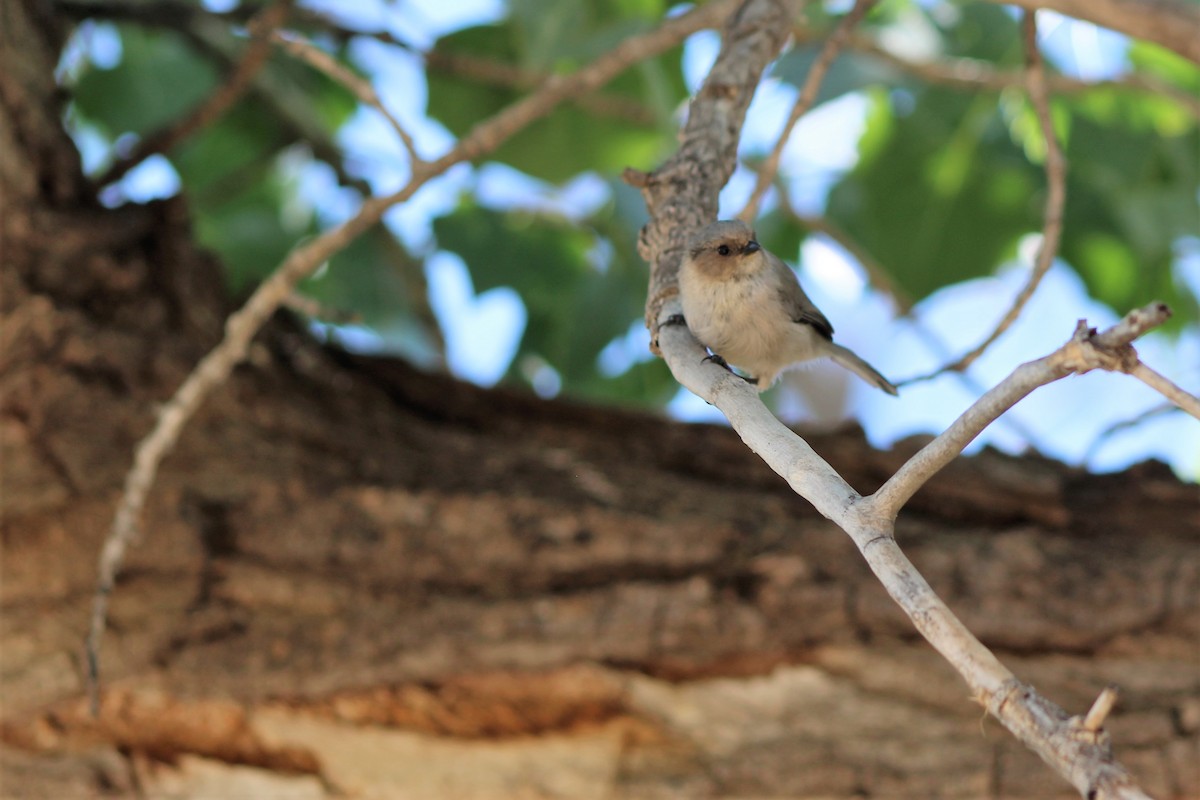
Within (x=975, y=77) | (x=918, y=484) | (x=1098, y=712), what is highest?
(x=975, y=77)

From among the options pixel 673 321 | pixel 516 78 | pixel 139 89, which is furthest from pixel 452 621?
pixel 139 89

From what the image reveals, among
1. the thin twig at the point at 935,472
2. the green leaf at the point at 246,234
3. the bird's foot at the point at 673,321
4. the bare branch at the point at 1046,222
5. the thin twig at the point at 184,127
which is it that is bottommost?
the thin twig at the point at 935,472

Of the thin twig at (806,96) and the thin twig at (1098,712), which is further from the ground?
the thin twig at (806,96)

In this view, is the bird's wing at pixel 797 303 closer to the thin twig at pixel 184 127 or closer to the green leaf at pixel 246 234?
the thin twig at pixel 184 127

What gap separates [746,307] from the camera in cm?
264

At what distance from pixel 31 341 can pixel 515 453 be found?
62.6 inches

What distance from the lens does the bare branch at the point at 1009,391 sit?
1430 mm

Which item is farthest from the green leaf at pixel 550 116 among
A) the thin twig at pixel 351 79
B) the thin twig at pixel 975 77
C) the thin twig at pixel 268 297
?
the thin twig at pixel 351 79

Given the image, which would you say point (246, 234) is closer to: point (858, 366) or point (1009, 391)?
point (858, 366)

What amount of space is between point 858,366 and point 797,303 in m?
0.26

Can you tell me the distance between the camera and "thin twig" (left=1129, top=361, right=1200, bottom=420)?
143cm

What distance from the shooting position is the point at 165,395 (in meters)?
3.75

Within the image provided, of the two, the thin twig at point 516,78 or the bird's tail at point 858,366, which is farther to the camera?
the thin twig at point 516,78

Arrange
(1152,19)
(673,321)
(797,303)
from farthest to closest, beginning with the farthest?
(797,303), (673,321), (1152,19)
